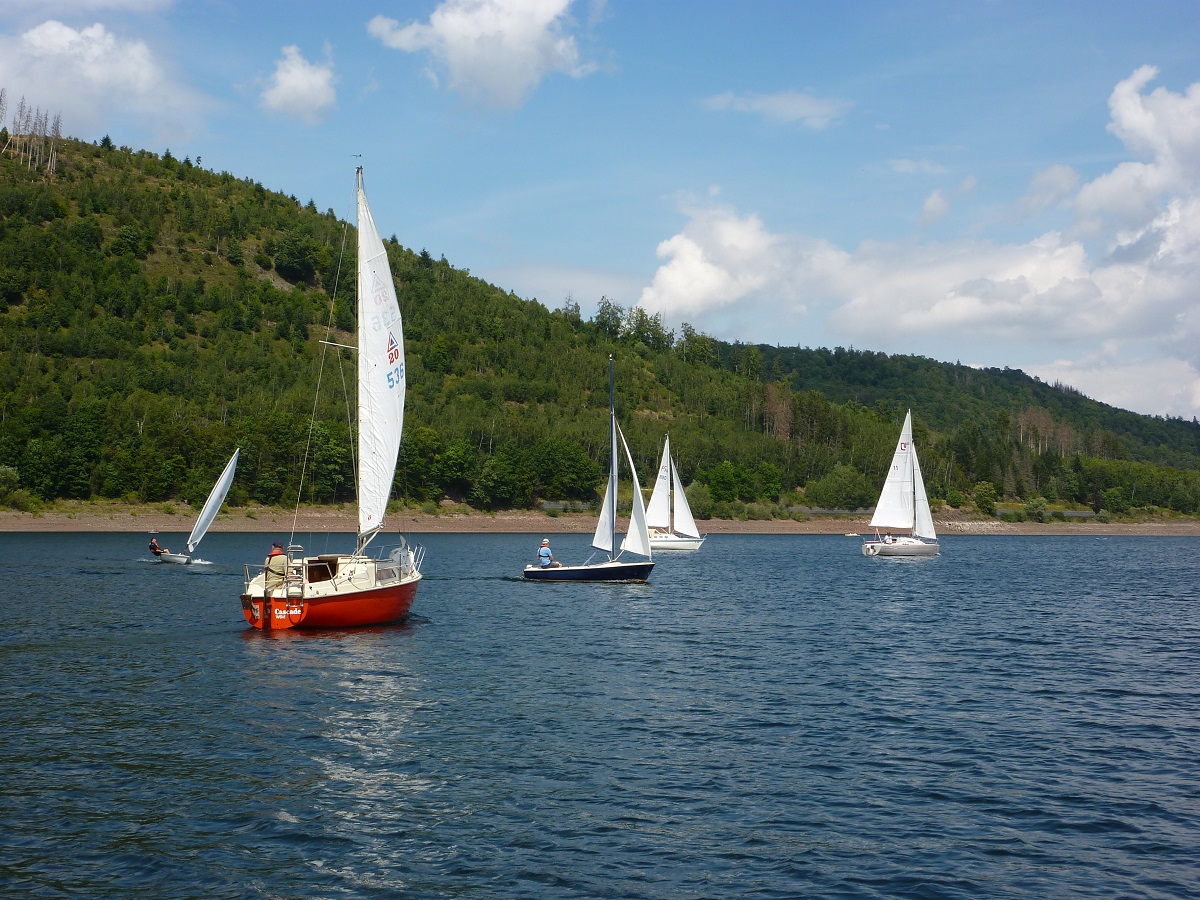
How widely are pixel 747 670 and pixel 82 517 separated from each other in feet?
351

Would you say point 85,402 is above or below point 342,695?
above

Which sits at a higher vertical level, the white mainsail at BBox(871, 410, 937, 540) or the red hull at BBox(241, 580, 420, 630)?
the white mainsail at BBox(871, 410, 937, 540)

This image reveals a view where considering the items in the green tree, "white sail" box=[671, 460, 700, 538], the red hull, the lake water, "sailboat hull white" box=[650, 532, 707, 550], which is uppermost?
the green tree

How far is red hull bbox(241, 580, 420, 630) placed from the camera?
1503 inches

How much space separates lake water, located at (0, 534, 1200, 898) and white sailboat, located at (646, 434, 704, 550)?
1910 inches

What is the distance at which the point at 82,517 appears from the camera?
A: 119 metres

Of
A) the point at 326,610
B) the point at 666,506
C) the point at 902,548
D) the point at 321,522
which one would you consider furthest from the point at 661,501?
the point at 326,610

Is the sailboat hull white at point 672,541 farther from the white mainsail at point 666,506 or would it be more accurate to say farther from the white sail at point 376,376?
the white sail at point 376,376

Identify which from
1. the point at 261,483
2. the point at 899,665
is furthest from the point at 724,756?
the point at 261,483

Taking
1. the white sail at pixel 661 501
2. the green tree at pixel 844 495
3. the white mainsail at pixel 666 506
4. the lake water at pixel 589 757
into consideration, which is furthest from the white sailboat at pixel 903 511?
the green tree at pixel 844 495

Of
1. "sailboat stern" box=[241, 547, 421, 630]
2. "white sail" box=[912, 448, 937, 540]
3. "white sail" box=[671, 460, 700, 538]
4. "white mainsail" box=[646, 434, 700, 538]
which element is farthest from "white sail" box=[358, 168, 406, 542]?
"white sail" box=[912, 448, 937, 540]

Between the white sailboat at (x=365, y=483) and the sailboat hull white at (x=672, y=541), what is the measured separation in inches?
2430

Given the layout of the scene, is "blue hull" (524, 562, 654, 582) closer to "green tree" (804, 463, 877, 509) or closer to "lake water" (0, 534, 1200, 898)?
"lake water" (0, 534, 1200, 898)

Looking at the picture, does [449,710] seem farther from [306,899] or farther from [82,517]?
[82,517]
